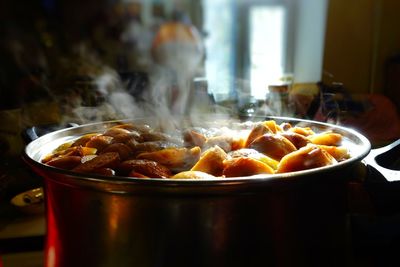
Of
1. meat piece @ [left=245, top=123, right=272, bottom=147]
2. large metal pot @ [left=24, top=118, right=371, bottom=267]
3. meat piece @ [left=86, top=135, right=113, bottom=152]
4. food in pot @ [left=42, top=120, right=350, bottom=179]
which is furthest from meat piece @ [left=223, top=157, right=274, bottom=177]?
meat piece @ [left=86, top=135, right=113, bottom=152]

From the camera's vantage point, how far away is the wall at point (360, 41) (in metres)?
4.85

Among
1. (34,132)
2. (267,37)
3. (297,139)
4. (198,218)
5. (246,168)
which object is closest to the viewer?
(198,218)

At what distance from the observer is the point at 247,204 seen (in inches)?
32.0

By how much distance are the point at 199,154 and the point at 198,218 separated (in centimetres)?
31

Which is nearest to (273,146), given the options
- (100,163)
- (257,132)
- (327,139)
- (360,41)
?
(257,132)

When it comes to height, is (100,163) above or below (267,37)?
below

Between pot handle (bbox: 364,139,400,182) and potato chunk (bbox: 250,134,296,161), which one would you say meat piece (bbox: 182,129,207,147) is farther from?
pot handle (bbox: 364,139,400,182)

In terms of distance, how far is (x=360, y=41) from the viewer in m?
4.97

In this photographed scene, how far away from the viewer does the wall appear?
15.9 feet

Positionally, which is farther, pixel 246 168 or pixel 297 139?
pixel 297 139

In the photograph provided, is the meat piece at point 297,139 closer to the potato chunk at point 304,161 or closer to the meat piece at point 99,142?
the potato chunk at point 304,161

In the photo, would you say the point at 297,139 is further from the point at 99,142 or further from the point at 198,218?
the point at 99,142

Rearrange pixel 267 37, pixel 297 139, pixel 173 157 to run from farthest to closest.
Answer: pixel 267 37 < pixel 297 139 < pixel 173 157

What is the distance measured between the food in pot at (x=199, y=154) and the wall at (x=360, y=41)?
401 cm
